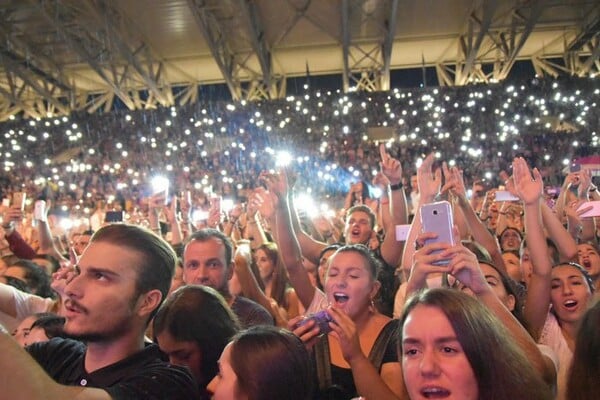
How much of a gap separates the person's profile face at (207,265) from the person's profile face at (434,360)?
1.46m

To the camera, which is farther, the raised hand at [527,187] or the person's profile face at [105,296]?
the raised hand at [527,187]

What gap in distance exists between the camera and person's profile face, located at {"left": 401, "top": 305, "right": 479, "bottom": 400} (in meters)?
1.50

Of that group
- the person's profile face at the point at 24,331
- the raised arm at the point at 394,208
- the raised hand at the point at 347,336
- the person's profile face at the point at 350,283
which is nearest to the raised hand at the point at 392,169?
the raised arm at the point at 394,208

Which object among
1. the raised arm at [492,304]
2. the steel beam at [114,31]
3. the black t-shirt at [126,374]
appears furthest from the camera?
the steel beam at [114,31]

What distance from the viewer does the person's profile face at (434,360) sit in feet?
4.92

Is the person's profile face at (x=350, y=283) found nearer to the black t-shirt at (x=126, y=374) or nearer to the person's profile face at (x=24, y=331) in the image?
the black t-shirt at (x=126, y=374)

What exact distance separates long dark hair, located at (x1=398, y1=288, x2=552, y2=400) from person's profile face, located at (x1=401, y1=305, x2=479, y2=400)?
0.8 inches

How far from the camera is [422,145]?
15.4m

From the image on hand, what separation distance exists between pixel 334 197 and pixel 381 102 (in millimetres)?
3054

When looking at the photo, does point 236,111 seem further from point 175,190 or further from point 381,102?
point 381,102

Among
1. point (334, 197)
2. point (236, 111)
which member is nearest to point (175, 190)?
point (236, 111)

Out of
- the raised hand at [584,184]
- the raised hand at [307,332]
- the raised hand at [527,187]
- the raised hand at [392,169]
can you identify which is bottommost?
the raised hand at [307,332]

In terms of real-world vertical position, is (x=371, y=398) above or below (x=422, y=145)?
below

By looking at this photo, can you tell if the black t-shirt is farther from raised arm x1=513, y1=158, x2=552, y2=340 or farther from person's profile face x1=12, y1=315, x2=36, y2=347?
raised arm x1=513, y1=158, x2=552, y2=340
